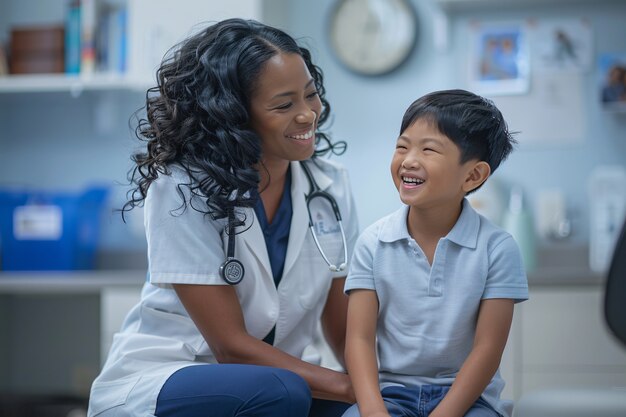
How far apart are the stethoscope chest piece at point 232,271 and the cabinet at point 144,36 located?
5.15 ft

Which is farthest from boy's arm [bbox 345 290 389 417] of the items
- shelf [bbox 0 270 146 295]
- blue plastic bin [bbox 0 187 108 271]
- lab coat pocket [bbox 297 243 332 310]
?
blue plastic bin [bbox 0 187 108 271]

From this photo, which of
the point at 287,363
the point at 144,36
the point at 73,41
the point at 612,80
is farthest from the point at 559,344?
the point at 73,41

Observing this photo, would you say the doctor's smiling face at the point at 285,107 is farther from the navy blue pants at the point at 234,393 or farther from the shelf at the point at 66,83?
the shelf at the point at 66,83

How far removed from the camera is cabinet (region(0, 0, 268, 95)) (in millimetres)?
3064

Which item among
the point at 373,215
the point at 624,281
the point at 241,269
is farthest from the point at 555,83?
the point at 624,281

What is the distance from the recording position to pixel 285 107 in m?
1.62

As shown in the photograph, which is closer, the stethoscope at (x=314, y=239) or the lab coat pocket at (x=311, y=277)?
the stethoscope at (x=314, y=239)

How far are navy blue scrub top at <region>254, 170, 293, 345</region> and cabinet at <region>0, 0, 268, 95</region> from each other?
1.41 meters

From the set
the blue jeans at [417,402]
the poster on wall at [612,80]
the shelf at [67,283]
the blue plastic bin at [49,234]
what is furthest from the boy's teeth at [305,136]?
the blue plastic bin at [49,234]

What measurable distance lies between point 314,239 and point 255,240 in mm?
125

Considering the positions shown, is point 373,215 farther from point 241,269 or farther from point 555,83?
point 241,269

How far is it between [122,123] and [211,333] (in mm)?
2172

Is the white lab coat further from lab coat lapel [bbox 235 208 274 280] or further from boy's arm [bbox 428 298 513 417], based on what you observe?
boy's arm [bbox 428 298 513 417]

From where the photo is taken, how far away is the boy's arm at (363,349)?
1.36 metres
